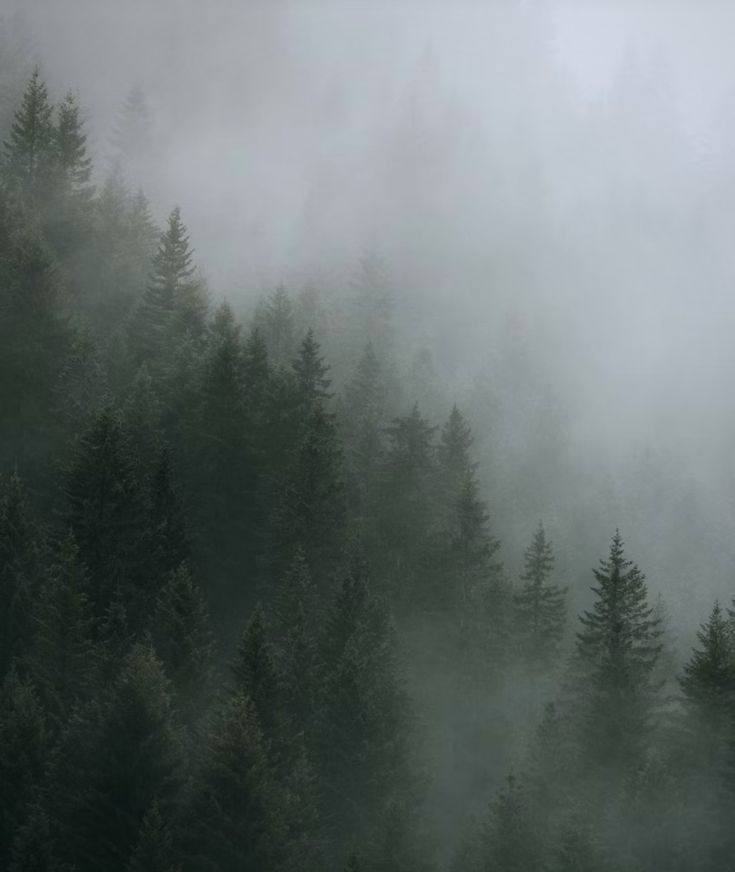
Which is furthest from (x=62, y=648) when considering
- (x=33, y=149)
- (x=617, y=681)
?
(x=33, y=149)

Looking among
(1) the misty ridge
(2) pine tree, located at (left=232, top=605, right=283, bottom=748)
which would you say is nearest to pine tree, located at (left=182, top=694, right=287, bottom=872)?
(1) the misty ridge

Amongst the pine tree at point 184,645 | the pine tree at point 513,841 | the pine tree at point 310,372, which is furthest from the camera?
the pine tree at point 310,372

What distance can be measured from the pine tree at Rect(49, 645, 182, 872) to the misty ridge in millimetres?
99

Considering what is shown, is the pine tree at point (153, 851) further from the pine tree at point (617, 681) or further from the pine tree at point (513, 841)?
the pine tree at point (617, 681)

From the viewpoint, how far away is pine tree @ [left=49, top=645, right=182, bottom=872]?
27.6m

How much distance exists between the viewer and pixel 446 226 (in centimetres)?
11175

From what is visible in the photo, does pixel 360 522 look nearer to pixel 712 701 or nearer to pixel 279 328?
pixel 712 701

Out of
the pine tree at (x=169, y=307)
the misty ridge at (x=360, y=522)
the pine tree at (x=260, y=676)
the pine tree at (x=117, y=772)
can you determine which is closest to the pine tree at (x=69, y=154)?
the misty ridge at (x=360, y=522)

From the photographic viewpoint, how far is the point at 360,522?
4966 centimetres

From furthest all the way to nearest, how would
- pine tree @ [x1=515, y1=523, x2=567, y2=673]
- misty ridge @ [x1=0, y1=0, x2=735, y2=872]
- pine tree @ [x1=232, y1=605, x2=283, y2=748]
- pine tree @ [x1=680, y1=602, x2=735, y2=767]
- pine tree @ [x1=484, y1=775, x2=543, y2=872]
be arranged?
pine tree @ [x1=515, y1=523, x2=567, y2=673] → pine tree @ [x1=680, y1=602, x2=735, y2=767] → pine tree @ [x1=484, y1=775, x2=543, y2=872] → pine tree @ [x1=232, y1=605, x2=283, y2=748] → misty ridge @ [x1=0, y1=0, x2=735, y2=872]

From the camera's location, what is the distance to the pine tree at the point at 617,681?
128 ft

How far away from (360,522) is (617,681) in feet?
52.7

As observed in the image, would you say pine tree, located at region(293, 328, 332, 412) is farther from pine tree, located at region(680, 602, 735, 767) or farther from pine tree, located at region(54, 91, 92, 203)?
pine tree, located at region(680, 602, 735, 767)

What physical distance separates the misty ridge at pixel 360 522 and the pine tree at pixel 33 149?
0.24m
